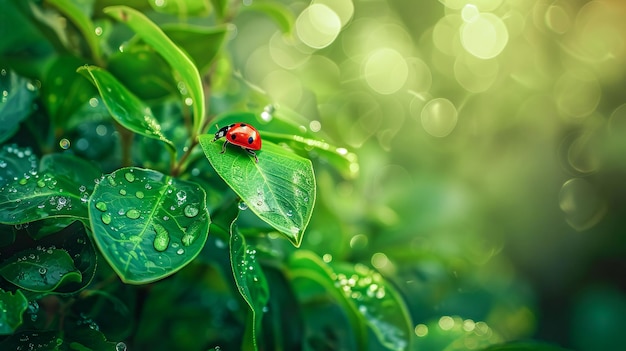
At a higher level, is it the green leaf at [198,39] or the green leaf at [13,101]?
the green leaf at [198,39]

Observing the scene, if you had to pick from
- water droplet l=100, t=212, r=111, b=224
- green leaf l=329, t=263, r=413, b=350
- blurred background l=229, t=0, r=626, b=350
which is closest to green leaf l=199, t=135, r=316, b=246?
water droplet l=100, t=212, r=111, b=224

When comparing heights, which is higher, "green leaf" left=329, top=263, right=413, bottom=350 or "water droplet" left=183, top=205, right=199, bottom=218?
"water droplet" left=183, top=205, right=199, bottom=218

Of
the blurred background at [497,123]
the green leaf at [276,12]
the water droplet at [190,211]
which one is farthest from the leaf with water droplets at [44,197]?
the blurred background at [497,123]

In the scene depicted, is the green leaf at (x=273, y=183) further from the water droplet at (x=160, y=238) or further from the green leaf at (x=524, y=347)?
the green leaf at (x=524, y=347)

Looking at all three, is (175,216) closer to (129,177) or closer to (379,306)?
(129,177)

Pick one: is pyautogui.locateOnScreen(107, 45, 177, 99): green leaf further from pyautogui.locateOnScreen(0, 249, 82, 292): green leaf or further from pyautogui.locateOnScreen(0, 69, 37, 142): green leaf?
pyautogui.locateOnScreen(0, 249, 82, 292): green leaf

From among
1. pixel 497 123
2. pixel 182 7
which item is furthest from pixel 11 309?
pixel 497 123
